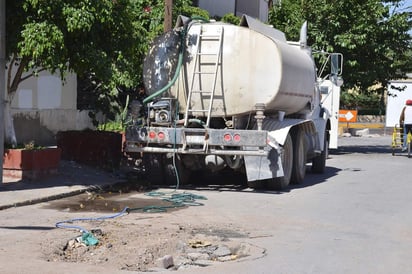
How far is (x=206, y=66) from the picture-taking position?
13.9 meters

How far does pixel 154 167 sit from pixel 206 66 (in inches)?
94.5

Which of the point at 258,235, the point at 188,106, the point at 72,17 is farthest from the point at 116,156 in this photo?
the point at 258,235

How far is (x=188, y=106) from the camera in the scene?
552 inches

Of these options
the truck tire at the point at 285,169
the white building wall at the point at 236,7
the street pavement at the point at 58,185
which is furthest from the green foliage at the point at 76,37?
the white building wall at the point at 236,7

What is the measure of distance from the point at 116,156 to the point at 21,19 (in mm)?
4796

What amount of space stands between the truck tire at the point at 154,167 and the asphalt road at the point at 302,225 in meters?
0.85

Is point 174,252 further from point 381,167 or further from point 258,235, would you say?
point 381,167

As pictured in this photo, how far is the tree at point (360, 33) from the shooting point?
2516cm

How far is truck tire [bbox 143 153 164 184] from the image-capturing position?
14.4 metres

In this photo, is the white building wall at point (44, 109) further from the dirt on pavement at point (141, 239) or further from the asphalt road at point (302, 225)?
the dirt on pavement at point (141, 239)

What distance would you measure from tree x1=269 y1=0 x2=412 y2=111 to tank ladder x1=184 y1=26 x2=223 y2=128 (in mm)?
12116

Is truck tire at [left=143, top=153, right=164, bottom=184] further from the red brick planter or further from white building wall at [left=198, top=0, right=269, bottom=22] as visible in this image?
white building wall at [left=198, top=0, right=269, bottom=22]

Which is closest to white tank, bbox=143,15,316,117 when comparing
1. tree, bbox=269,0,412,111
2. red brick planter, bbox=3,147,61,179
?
red brick planter, bbox=3,147,61,179

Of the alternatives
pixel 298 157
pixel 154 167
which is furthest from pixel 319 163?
pixel 154 167
